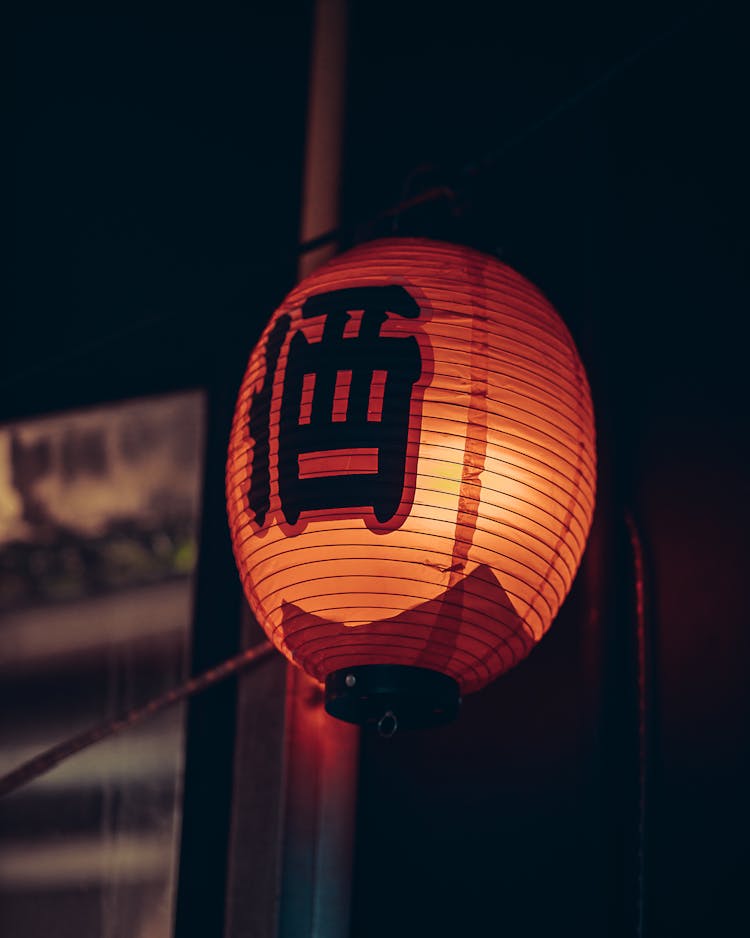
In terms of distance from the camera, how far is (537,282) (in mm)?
2902

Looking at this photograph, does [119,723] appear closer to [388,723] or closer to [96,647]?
[96,647]

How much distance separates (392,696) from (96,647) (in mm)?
1414

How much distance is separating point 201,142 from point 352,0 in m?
0.58

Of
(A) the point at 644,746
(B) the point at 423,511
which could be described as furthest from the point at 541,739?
(B) the point at 423,511

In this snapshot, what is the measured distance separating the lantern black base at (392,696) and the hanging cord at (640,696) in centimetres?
55

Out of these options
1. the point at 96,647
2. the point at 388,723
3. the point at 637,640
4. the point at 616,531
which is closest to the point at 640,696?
the point at 637,640

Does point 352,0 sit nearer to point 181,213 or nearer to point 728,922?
point 181,213

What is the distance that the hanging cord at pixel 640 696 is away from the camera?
228cm

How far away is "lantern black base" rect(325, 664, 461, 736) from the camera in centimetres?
191

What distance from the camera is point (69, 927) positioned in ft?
9.36

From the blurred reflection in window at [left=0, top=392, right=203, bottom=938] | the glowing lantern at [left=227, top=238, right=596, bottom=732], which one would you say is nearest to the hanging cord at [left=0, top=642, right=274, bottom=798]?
the blurred reflection in window at [left=0, top=392, right=203, bottom=938]

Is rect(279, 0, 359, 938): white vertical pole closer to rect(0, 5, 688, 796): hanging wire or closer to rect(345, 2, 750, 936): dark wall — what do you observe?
rect(345, 2, 750, 936): dark wall

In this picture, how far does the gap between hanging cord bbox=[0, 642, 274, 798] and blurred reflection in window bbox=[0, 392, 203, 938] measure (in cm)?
29

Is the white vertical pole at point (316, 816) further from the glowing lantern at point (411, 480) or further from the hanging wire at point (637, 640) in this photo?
the glowing lantern at point (411, 480)
